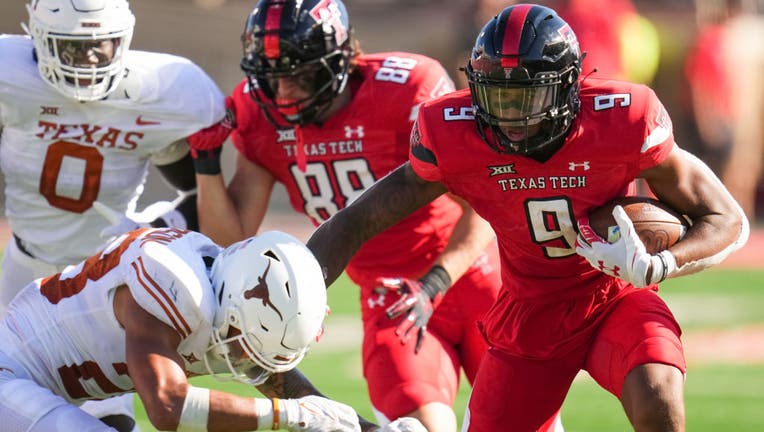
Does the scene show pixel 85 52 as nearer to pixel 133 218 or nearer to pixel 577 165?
pixel 133 218

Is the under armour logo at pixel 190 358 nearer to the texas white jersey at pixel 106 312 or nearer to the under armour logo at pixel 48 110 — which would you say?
the texas white jersey at pixel 106 312

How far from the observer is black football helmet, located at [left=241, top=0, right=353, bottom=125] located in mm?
5254

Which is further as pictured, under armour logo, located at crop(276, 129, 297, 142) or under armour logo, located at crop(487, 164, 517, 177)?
under armour logo, located at crop(276, 129, 297, 142)

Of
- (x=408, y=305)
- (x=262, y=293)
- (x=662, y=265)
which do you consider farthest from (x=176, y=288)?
(x=662, y=265)

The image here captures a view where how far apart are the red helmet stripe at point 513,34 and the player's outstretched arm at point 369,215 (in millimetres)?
540

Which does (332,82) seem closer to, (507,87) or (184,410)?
(507,87)

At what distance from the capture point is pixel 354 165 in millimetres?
5410

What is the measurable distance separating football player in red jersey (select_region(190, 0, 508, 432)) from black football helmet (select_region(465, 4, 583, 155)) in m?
0.93

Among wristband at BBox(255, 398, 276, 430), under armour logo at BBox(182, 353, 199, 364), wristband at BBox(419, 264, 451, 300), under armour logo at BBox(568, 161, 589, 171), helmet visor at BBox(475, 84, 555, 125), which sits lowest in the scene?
wristband at BBox(419, 264, 451, 300)

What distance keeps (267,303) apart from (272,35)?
5.57ft

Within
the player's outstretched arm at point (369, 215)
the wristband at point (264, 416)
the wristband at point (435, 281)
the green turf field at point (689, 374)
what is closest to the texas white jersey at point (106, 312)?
the wristband at point (264, 416)

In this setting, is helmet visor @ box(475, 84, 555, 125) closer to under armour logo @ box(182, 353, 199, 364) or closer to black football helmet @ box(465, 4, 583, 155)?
black football helmet @ box(465, 4, 583, 155)

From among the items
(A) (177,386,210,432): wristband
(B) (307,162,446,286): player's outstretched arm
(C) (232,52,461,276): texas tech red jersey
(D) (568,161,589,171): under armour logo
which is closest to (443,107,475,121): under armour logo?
(B) (307,162,446,286): player's outstretched arm

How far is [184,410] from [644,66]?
434 inches
